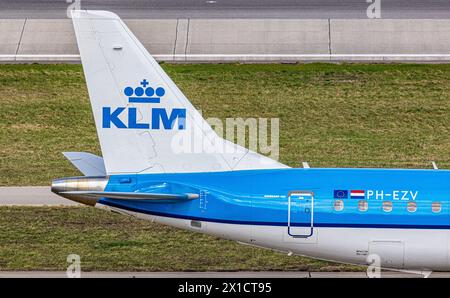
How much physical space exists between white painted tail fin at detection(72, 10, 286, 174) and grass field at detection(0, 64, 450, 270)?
3758mm

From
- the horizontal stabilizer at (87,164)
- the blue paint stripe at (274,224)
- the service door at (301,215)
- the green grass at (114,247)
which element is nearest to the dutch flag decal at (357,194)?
the blue paint stripe at (274,224)

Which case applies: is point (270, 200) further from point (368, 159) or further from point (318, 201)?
point (368, 159)

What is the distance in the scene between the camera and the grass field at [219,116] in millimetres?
27688

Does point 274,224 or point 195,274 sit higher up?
point 274,224

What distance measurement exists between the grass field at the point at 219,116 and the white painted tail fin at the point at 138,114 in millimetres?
3758

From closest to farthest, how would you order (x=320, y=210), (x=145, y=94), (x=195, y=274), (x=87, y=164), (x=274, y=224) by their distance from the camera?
(x=320, y=210), (x=274, y=224), (x=145, y=94), (x=87, y=164), (x=195, y=274)

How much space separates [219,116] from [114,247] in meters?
→ 9.25

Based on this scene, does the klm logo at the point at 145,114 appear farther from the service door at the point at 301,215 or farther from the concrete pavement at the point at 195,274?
the concrete pavement at the point at 195,274

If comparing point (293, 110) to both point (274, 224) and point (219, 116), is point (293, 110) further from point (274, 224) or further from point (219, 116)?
point (274, 224)

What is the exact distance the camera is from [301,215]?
23.3 meters

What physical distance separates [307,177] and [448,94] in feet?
49.9

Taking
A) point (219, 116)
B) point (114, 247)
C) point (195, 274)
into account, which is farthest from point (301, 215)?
point (219, 116)

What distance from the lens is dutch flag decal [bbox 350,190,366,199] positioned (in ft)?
76.5

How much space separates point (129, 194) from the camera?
912 inches
